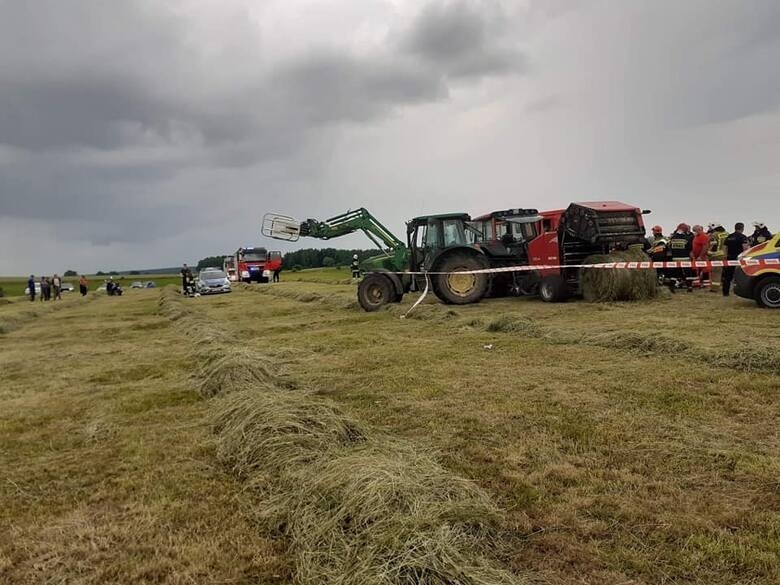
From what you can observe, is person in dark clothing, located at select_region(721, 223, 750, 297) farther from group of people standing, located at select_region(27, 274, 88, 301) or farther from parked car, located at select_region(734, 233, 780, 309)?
group of people standing, located at select_region(27, 274, 88, 301)

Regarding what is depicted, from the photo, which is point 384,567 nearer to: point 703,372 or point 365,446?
point 365,446

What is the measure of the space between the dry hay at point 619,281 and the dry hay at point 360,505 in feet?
31.0

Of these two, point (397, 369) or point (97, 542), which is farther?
point (397, 369)

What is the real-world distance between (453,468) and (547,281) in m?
10.5

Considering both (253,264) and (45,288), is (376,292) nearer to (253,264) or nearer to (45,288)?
(45,288)

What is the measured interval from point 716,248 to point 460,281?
796cm

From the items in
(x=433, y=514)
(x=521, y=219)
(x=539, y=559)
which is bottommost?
(x=539, y=559)

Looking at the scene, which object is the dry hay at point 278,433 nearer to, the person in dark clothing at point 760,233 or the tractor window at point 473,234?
the tractor window at point 473,234

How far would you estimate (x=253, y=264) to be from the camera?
45.0 meters

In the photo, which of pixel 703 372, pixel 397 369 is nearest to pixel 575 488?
pixel 703 372

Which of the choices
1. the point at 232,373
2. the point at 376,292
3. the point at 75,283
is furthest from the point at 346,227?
the point at 75,283

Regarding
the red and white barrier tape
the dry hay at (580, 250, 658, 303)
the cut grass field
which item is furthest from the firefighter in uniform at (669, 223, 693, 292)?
the cut grass field

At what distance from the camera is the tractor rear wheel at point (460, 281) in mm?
13688

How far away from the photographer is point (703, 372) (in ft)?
19.0
